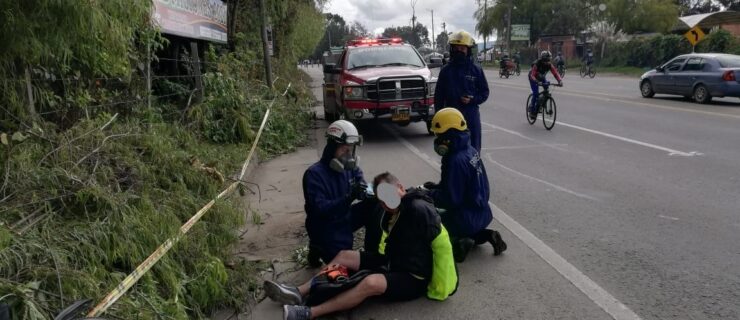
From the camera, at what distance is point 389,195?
396cm

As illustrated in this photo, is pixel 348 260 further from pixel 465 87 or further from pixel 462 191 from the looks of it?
pixel 465 87

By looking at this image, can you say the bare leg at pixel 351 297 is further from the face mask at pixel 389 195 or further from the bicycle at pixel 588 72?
the bicycle at pixel 588 72

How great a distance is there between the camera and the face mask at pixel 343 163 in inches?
176

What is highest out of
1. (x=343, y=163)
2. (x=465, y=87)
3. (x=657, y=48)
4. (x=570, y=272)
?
(x=657, y=48)

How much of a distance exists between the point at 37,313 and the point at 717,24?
51154 mm

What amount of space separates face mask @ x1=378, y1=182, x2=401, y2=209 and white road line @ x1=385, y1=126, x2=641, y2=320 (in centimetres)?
153

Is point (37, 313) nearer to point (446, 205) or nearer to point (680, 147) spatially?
point (446, 205)

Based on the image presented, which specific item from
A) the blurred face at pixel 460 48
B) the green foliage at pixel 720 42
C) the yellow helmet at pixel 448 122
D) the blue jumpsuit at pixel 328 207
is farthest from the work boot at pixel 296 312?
the green foliage at pixel 720 42

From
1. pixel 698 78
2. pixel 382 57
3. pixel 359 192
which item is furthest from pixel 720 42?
pixel 359 192

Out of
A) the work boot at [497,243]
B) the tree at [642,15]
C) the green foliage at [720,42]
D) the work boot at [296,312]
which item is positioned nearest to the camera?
the work boot at [296,312]

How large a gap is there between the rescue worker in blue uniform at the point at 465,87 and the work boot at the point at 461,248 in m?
2.72

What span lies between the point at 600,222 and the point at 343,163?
9.25 ft

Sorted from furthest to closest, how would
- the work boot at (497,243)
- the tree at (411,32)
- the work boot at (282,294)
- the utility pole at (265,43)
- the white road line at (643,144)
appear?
the tree at (411,32) → the utility pole at (265,43) → the white road line at (643,144) → the work boot at (497,243) → the work boot at (282,294)

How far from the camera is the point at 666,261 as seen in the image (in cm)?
472
